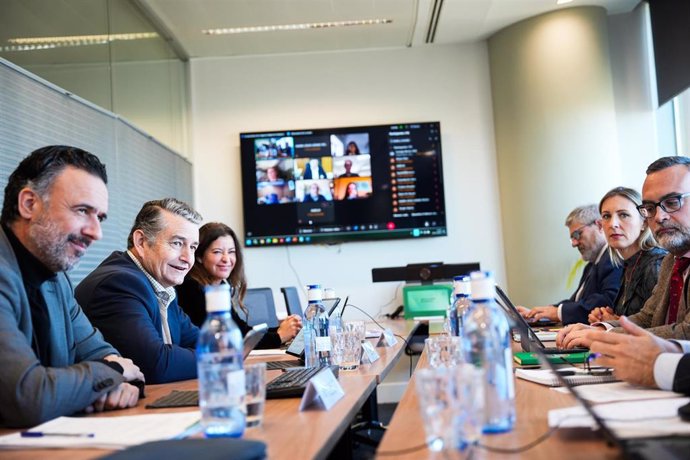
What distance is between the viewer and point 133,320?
209cm

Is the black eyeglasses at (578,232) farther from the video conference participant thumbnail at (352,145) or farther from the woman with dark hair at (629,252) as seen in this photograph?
the video conference participant thumbnail at (352,145)

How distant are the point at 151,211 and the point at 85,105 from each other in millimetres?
1417

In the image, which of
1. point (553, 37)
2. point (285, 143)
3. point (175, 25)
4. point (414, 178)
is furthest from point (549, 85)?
point (175, 25)

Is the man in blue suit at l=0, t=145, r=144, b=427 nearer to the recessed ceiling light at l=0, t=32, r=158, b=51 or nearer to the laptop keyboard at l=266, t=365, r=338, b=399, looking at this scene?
the laptop keyboard at l=266, t=365, r=338, b=399

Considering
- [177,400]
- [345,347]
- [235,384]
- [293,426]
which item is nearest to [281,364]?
[345,347]

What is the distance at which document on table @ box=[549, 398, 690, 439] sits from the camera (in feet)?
3.21

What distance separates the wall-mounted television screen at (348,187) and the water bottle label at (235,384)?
4394mm

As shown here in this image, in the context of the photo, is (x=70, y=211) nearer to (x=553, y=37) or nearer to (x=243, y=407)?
(x=243, y=407)

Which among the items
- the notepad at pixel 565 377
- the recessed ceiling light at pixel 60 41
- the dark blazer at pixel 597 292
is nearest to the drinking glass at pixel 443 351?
the notepad at pixel 565 377

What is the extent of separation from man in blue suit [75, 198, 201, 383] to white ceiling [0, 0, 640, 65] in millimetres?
1575

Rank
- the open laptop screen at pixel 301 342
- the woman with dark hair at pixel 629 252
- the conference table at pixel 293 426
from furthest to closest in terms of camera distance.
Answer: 1. the woman with dark hair at pixel 629 252
2. the open laptop screen at pixel 301 342
3. the conference table at pixel 293 426

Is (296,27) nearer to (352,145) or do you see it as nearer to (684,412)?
(352,145)

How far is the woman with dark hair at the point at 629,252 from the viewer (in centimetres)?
294

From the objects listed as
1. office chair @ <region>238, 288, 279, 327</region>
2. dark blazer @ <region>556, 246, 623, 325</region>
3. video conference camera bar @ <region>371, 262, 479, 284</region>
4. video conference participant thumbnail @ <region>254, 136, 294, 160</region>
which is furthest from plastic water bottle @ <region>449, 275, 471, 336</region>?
video conference participant thumbnail @ <region>254, 136, 294, 160</region>
